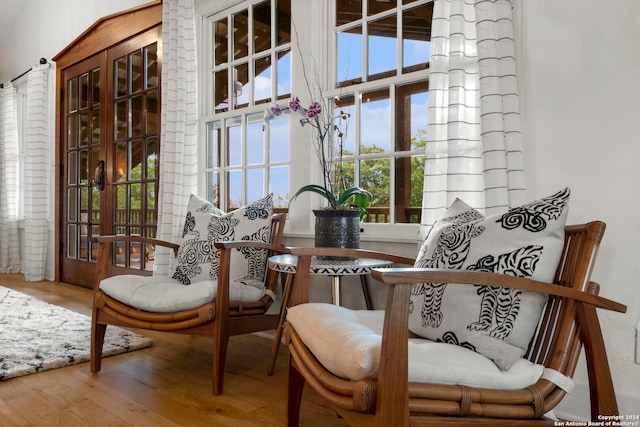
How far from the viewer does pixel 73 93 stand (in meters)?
4.76

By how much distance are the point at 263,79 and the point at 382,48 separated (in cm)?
88

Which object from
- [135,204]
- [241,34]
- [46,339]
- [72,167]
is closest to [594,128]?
[241,34]

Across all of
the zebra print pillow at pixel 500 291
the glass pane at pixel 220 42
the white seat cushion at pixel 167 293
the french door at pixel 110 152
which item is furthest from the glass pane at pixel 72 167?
the zebra print pillow at pixel 500 291

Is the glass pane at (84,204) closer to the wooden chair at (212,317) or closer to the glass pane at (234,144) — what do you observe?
the glass pane at (234,144)

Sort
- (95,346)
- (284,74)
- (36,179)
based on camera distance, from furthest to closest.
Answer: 1. (36,179)
2. (284,74)
3. (95,346)

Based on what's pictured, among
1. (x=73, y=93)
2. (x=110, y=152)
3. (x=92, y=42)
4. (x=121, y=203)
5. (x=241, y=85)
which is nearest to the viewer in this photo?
(x=241, y=85)

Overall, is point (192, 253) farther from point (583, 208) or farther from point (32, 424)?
point (583, 208)

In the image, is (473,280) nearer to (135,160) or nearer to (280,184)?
(280,184)

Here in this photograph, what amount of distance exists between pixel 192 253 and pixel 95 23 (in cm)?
311

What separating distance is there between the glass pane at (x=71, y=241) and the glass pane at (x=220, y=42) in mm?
2579

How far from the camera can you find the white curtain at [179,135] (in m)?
3.09

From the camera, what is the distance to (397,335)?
953 millimetres

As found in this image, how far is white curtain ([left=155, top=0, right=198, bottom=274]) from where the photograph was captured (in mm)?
3086

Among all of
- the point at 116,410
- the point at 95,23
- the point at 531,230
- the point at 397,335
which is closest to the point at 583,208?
the point at 531,230
